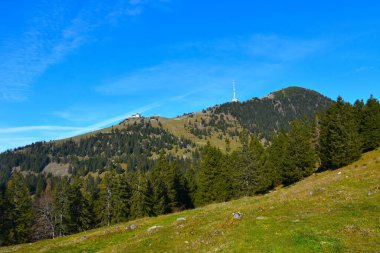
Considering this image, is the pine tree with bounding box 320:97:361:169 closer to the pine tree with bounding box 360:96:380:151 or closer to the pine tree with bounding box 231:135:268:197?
the pine tree with bounding box 360:96:380:151

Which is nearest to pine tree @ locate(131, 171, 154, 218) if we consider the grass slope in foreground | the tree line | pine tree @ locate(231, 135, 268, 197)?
the tree line

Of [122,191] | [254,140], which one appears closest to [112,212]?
[122,191]

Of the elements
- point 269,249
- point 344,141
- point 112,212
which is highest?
point 344,141

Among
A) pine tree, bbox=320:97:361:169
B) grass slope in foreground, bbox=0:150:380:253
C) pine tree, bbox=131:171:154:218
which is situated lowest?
pine tree, bbox=131:171:154:218

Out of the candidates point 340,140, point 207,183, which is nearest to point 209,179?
point 207,183

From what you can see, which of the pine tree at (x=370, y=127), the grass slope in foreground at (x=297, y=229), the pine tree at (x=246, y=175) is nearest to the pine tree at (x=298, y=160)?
the pine tree at (x=246, y=175)

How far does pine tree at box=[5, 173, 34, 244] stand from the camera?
251ft

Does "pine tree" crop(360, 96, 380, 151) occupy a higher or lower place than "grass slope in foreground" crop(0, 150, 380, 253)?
higher

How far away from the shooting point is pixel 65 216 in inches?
3305

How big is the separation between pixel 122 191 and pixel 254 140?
147 feet

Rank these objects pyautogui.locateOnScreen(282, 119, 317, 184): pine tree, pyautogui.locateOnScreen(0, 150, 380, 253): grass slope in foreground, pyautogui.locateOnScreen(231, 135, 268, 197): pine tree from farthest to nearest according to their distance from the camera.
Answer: pyautogui.locateOnScreen(231, 135, 268, 197): pine tree
pyautogui.locateOnScreen(282, 119, 317, 184): pine tree
pyautogui.locateOnScreen(0, 150, 380, 253): grass slope in foreground

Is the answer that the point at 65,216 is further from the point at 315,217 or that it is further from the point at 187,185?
the point at 315,217

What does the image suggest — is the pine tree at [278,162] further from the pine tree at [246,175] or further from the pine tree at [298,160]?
the pine tree at [246,175]

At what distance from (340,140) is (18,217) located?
82.1 meters
